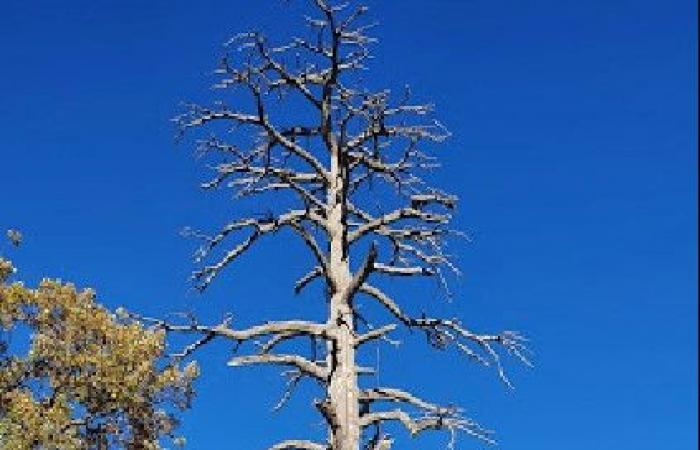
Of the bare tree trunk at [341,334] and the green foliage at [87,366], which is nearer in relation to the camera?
the bare tree trunk at [341,334]

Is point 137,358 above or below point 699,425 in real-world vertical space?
above

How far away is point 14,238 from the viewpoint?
27.3 meters

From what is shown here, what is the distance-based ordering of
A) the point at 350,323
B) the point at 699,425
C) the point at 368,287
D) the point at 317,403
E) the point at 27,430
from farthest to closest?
the point at 27,430, the point at 368,287, the point at 350,323, the point at 317,403, the point at 699,425

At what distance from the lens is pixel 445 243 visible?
46.3 feet

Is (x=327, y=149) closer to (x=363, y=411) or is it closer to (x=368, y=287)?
(x=368, y=287)

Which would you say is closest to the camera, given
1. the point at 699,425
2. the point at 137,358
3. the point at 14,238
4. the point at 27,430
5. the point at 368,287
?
the point at 699,425

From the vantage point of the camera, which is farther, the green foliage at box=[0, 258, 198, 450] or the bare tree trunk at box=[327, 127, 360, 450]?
the green foliage at box=[0, 258, 198, 450]

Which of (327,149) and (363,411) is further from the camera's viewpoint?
(327,149)

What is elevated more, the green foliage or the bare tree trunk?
the green foliage

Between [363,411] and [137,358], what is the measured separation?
1359 centimetres

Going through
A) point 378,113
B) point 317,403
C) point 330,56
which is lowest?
point 317,403

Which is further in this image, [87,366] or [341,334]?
[87,366]

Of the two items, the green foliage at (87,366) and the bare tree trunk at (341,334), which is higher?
the green foliage at (87,366)

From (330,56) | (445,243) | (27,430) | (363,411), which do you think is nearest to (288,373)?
(363,411)
